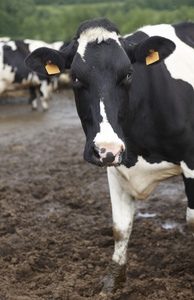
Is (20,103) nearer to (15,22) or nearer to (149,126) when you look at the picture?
(15,22)

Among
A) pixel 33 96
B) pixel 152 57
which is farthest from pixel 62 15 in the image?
pixel 152 57

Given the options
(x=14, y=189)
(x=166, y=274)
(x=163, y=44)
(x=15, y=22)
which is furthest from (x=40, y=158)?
(x=15, y=22)

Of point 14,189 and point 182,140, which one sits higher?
point 182,140

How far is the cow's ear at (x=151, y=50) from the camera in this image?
2.48m

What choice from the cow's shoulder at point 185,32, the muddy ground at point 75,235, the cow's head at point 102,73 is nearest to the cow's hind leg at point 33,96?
the muddy ground at point 75,235

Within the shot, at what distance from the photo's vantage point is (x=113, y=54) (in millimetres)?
2318

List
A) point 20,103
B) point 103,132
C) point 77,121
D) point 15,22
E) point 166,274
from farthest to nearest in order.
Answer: point 15,22 < point 20,103 < point 77,121 < point 166,274 < point 103,132

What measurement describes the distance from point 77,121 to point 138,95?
6.35m

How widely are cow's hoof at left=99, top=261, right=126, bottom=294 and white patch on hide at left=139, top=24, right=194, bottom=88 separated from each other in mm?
1380

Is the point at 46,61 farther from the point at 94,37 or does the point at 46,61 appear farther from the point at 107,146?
the point at 107,146

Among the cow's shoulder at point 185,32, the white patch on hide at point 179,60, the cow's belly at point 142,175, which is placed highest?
the cow's shoulder at point 185,32

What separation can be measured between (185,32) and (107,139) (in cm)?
126

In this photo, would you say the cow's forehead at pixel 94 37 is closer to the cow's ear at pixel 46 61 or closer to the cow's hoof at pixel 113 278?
the cow's ear at pixel 46 61

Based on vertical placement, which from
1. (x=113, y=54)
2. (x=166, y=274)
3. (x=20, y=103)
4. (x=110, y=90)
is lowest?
(x=20, y=103)
